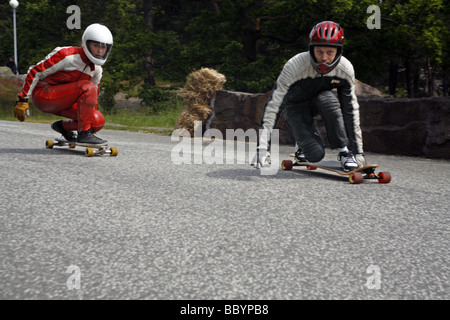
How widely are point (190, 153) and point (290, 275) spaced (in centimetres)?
551

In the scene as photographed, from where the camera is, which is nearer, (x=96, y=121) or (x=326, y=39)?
(x=326, y=39)

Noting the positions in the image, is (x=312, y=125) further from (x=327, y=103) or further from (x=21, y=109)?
(x=21, y=109)

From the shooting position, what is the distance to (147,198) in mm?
4480

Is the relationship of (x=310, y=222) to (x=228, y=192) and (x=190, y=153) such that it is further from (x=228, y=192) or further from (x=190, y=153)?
(x=190, y=153)

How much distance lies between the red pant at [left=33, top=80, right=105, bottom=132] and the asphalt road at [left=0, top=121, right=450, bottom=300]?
1.28 metres

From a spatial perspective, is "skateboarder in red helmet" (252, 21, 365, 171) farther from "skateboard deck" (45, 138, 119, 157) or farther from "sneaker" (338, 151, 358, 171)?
"skateboard deck" (45, 138, 119, 157)

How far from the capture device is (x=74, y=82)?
694cm
